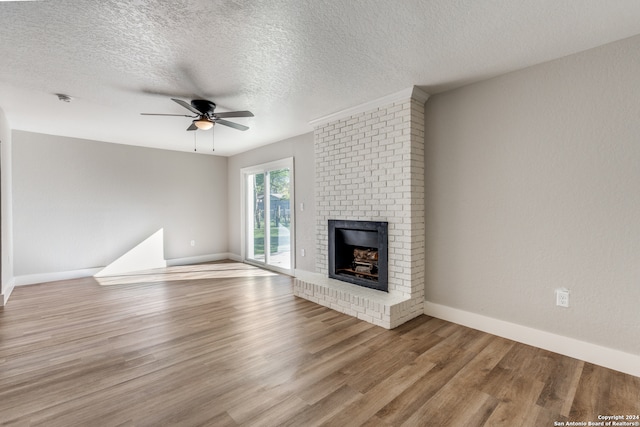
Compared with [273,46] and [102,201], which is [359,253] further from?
[102,201]

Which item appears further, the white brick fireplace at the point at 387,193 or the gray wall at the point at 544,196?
the white brick fireplace at the point at 387,193

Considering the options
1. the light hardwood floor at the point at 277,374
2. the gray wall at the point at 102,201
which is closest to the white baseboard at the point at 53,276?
the gray wall at the point at 102,201

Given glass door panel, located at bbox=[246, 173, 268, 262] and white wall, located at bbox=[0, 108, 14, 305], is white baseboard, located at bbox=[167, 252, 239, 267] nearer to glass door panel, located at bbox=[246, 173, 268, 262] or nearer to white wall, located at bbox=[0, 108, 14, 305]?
glass door panel, located at bbox=[246, 173, 268, 262]

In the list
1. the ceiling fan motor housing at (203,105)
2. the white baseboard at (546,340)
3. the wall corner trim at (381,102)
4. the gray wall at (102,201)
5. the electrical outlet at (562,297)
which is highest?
the wall corner trim at (381,102)

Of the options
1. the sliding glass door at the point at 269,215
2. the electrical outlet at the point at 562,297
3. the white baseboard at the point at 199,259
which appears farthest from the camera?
the white baseboard at the point at 199,259

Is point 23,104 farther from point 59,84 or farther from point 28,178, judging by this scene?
point 28,178

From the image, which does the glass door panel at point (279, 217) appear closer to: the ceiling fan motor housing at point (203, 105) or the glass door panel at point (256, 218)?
the glass door panel at point (256, 218)

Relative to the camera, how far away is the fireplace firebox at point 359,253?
3547mm

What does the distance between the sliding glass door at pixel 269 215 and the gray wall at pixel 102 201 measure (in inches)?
41.0

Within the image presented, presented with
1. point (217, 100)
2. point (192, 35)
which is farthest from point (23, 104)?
point (192, 35)

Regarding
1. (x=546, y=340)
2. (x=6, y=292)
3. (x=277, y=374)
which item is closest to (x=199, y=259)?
(x=6, y=292)

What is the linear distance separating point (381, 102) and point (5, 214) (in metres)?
5.49

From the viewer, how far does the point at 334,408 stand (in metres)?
1.85

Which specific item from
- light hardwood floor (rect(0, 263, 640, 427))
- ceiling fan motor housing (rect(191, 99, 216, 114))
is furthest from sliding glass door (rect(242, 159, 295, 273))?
light hardwood floor (rect(0, 263, 640, 427))
